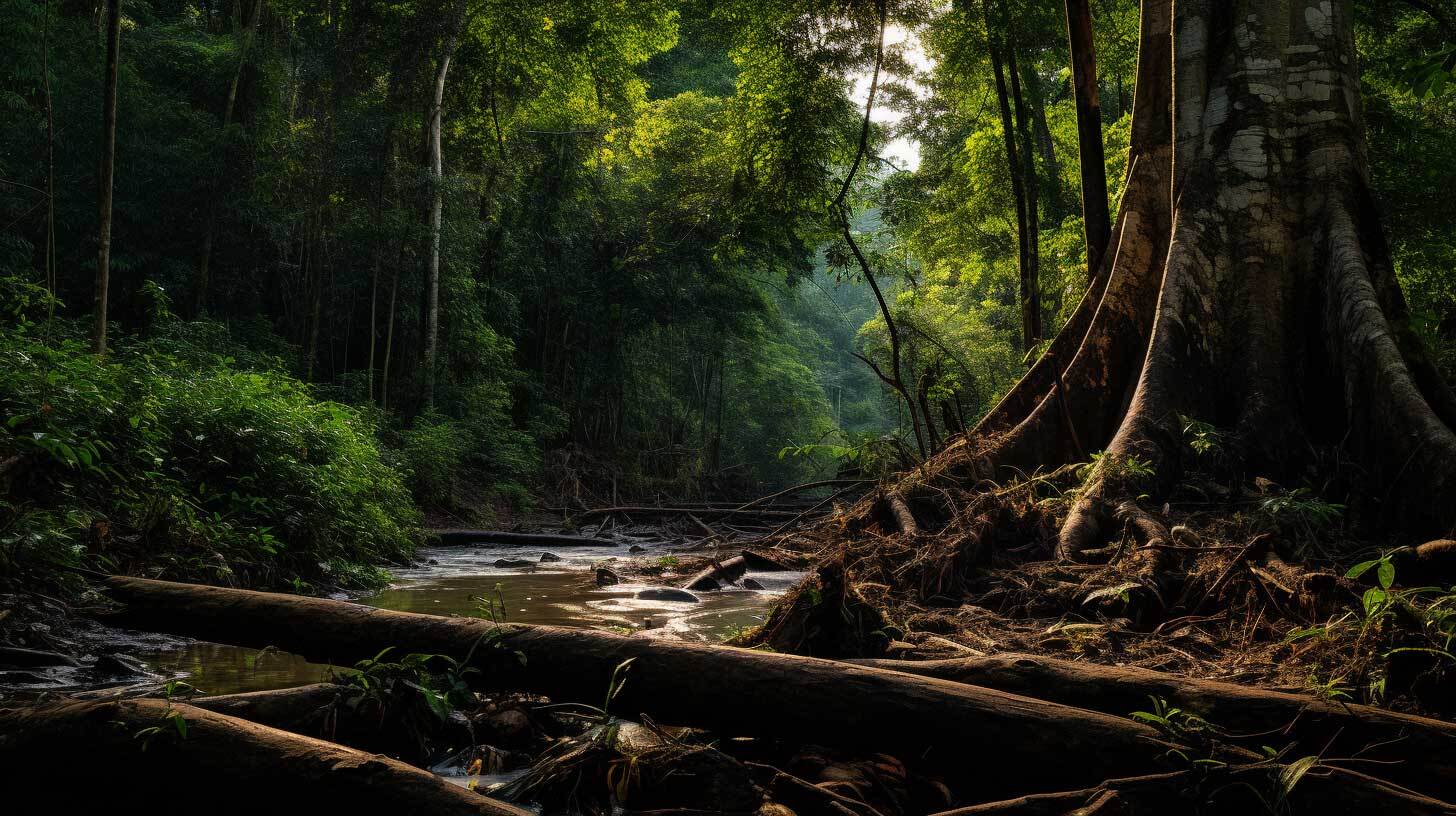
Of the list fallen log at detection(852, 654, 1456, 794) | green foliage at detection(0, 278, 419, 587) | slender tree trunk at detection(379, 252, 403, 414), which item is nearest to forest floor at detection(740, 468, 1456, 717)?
fallen log at detection(852, 654, 1456, 794)

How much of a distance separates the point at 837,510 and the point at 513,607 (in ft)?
11.2

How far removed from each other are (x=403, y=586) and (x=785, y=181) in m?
7.27

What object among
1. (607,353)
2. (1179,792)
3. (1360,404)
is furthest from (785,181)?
(607,353)

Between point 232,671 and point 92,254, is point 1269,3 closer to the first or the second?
point 232,671

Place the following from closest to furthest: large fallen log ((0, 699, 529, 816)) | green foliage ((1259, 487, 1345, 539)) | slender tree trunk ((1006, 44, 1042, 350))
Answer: large fallen log ((0, 699, 529, 816)) → green foliage ((1259, 487, 1345, 539)) → slender tree trunk ((1006, 44, 1042, 350))

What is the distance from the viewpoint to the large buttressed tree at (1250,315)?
179 inches

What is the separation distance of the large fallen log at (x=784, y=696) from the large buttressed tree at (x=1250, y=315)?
103 inches

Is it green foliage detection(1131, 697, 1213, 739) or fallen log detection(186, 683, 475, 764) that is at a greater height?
green foliage detection(1131, 697, 1213, 739)

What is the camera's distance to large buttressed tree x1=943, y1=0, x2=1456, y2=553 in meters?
4.56

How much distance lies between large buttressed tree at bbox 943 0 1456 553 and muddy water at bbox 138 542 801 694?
2.25m

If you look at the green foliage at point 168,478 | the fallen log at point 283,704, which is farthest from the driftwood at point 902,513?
the green foliage at point 168,478

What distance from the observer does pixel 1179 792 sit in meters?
1.85

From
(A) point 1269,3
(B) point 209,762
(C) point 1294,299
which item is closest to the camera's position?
(B) point 209,762

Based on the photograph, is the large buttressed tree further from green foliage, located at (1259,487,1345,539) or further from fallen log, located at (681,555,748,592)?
fallen log, located at (681,555,748,592)
